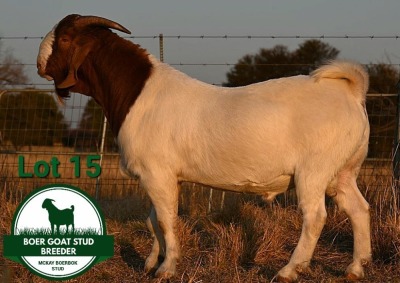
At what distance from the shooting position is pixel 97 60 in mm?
7152

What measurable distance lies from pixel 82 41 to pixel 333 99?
103 inches

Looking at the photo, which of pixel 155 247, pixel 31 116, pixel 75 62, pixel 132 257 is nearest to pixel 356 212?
pixel 155 247

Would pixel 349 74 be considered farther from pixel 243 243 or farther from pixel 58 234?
pixel 58 234

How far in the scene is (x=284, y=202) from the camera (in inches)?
384

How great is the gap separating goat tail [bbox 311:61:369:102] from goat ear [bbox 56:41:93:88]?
233 centimetres

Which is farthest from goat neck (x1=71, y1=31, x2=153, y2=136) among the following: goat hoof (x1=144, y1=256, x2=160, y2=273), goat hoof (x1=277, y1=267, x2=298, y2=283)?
goat hoof (x1=277, y1=267, x2=298, y2=283)

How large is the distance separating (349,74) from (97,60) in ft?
8.38

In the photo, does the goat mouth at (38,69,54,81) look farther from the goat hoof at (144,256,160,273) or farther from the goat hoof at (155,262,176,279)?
the goat hoof at (155,262,176,279)

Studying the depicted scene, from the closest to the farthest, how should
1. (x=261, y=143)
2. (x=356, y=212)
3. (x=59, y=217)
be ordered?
(x=59, y=217)
(x=261, y=143)
(x=356, y=212)

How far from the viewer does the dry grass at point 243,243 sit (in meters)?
6.53

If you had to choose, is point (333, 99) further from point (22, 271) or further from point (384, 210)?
point (22, 271)

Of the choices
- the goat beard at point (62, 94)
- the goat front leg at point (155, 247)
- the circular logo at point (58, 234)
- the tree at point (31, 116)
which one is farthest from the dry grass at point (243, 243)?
the tree at point (31, 116)

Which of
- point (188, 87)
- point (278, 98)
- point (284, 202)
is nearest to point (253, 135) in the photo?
point (278, 98)

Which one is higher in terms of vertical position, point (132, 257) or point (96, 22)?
point (96, 22)
